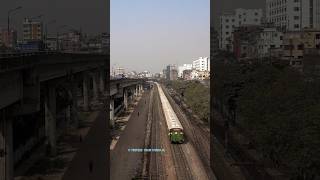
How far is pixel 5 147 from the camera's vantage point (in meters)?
16.9

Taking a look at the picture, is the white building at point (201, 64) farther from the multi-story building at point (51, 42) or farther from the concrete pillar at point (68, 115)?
the concrete pillar at point (68, 115)

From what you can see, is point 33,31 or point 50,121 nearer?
point 50,121

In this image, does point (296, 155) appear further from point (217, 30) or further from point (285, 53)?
point (217, 30)

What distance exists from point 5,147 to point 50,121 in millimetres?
9282

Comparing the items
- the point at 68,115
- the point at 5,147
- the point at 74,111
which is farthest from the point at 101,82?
the point at 5,147

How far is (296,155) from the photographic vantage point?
586 inches

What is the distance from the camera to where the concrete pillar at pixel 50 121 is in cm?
2516

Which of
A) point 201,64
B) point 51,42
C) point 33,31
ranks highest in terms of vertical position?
point 33,31

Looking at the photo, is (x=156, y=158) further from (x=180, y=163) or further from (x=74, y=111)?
(x=74, y=111)

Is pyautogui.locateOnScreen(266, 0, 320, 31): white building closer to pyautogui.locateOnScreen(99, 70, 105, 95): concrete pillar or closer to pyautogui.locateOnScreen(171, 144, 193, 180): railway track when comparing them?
pyautogui.locateOnScreen(99, 70, 105, 95): concrete pillar

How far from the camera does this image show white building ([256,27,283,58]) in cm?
5903

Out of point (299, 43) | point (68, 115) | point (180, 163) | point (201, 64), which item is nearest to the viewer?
point (180, 163)

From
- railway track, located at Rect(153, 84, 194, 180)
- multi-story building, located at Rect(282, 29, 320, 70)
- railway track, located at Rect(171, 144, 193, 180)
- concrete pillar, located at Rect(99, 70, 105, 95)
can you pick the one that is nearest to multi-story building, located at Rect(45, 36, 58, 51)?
concrete pillar, located at Rect(99, 70, 105, 95)

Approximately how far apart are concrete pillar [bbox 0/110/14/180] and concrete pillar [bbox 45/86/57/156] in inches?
305
